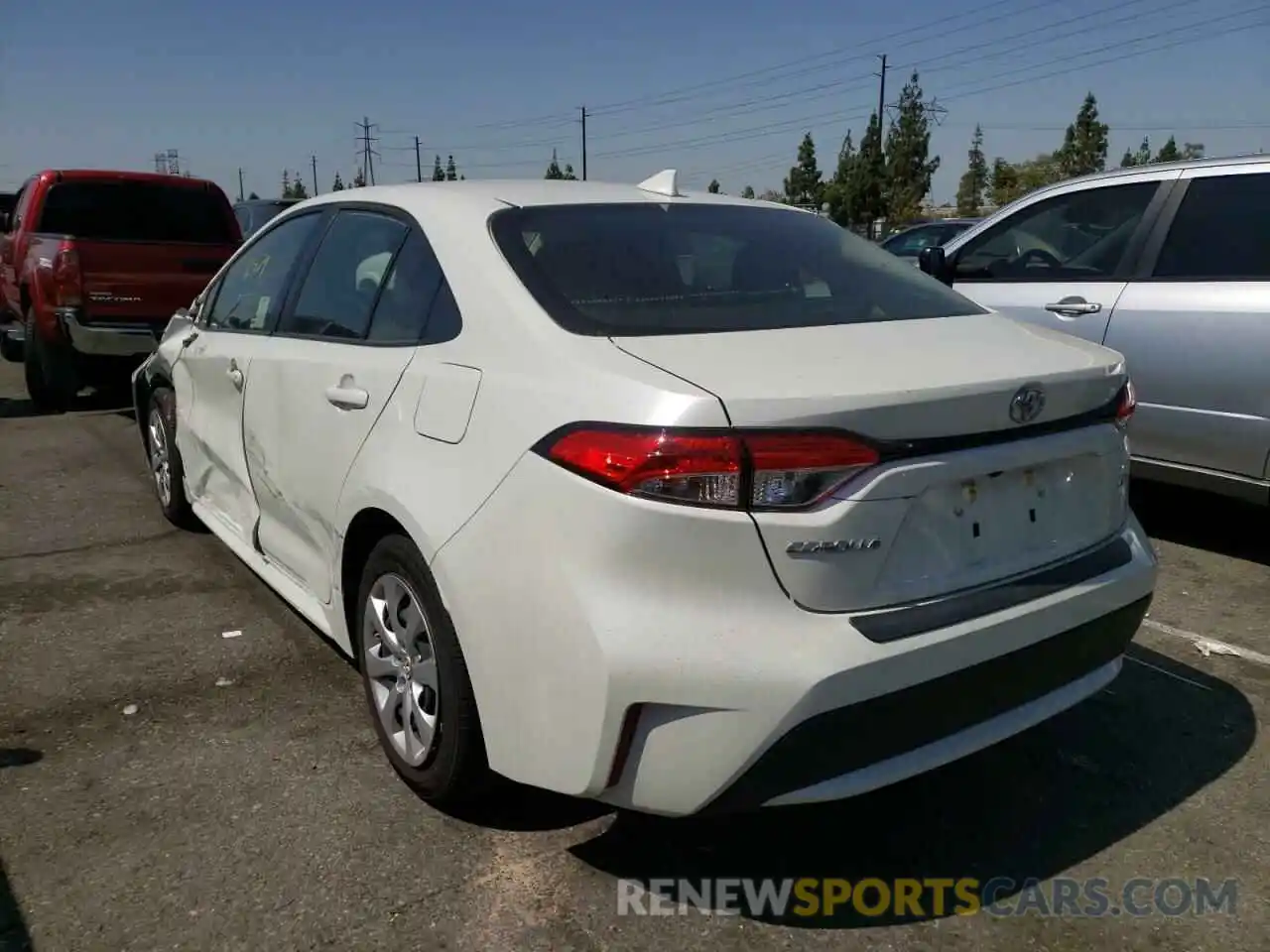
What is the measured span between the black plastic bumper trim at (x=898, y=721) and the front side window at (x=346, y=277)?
1.71 metres

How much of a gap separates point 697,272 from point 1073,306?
9.60 feet

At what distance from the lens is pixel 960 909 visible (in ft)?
8.00

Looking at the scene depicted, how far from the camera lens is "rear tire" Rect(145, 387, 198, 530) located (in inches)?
193

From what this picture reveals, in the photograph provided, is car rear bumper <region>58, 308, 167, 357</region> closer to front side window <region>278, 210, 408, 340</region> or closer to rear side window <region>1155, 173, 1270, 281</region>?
front side window <region>278, 210, 408, 340</region>

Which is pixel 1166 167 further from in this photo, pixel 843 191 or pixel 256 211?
pixel 843 191

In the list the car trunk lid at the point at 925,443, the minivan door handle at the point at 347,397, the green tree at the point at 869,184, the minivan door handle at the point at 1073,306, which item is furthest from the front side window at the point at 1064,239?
the green tree at the point at 869,184

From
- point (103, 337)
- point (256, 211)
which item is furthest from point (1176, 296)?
point (256, 211)

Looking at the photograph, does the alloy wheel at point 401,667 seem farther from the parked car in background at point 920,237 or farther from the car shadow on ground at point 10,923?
the parked car in background at point 920,237

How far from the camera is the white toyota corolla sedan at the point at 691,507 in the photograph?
82.2 inches

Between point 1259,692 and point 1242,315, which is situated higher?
point 1242,315

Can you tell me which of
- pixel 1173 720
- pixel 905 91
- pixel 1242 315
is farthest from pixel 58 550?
pixel 905 91

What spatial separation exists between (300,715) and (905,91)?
2191 inches

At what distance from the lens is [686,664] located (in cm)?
209

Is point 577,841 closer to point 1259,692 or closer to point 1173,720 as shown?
point 1173,720
